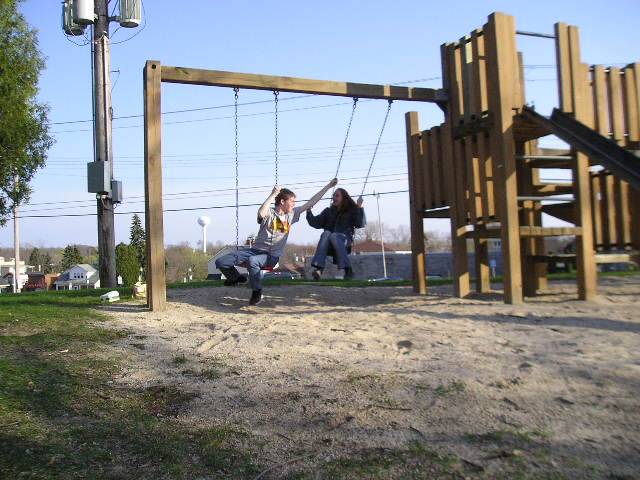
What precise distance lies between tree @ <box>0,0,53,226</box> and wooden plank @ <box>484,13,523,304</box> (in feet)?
38.9

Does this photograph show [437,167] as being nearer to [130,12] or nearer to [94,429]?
[94,429]

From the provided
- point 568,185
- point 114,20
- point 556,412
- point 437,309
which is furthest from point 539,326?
point 114,20

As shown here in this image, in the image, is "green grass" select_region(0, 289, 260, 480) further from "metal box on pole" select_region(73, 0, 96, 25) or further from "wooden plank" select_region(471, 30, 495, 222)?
"metal box on pole" select_region(73, 0, 96, 25)

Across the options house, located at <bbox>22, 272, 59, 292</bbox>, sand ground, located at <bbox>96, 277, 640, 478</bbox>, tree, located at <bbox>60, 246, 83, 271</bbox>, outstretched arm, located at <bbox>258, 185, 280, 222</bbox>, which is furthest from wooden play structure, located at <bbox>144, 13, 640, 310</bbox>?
tree, located at <bbox>60, 246, 83, 271</bbox>

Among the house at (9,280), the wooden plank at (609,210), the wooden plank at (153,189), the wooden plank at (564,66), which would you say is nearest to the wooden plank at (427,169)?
the wooden plank at (564,66)

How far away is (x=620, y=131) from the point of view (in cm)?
683

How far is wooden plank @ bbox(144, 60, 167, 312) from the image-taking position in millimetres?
6262

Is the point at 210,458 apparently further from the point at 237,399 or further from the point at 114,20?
the point at 114,20

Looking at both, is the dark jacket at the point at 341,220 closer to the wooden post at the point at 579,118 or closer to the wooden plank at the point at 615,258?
the wooden post at the point at 579,118

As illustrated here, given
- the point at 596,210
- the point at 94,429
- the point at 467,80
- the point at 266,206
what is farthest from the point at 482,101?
the point at 94,429

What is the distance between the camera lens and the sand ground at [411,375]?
8.41 feet

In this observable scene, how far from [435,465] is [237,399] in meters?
1.34

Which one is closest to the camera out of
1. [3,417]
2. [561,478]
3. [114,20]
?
[561,478]

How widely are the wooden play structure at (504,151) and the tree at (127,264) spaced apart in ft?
70.2
